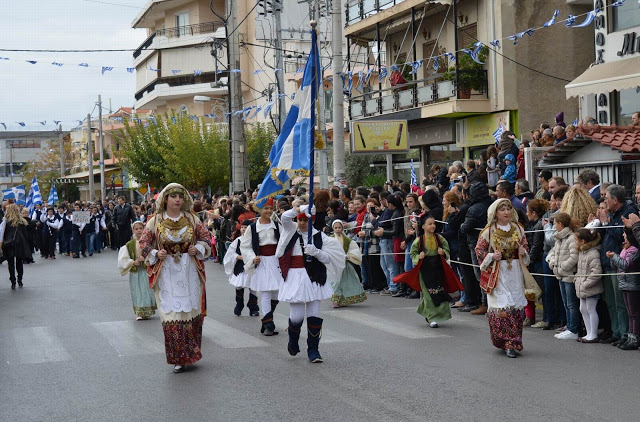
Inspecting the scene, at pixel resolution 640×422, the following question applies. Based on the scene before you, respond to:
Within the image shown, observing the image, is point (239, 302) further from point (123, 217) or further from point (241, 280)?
point (123, 217)

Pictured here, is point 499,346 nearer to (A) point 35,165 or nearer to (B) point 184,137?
(B) point 184,137

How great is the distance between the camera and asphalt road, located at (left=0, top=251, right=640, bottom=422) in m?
7.48

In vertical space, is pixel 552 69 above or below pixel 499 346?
above

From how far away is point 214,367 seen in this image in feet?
31.7

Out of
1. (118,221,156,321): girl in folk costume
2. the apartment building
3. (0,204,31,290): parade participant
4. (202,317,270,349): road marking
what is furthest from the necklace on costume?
the apartment building

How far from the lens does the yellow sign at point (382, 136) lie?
23.8 m

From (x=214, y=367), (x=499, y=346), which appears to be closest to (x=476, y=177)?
(x=499, y=346)

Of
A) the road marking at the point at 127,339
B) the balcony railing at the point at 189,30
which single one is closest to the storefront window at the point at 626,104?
the road marking at the point at 127,339

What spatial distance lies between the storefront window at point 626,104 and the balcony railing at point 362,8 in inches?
419

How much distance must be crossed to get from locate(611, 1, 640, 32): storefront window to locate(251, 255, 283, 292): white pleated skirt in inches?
520

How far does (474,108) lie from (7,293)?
15791 mm

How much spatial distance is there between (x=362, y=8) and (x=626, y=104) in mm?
14083

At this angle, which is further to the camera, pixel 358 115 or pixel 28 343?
pixel 358 115

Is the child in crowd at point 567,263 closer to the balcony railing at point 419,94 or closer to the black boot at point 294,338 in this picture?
the black boot at point 294,338
